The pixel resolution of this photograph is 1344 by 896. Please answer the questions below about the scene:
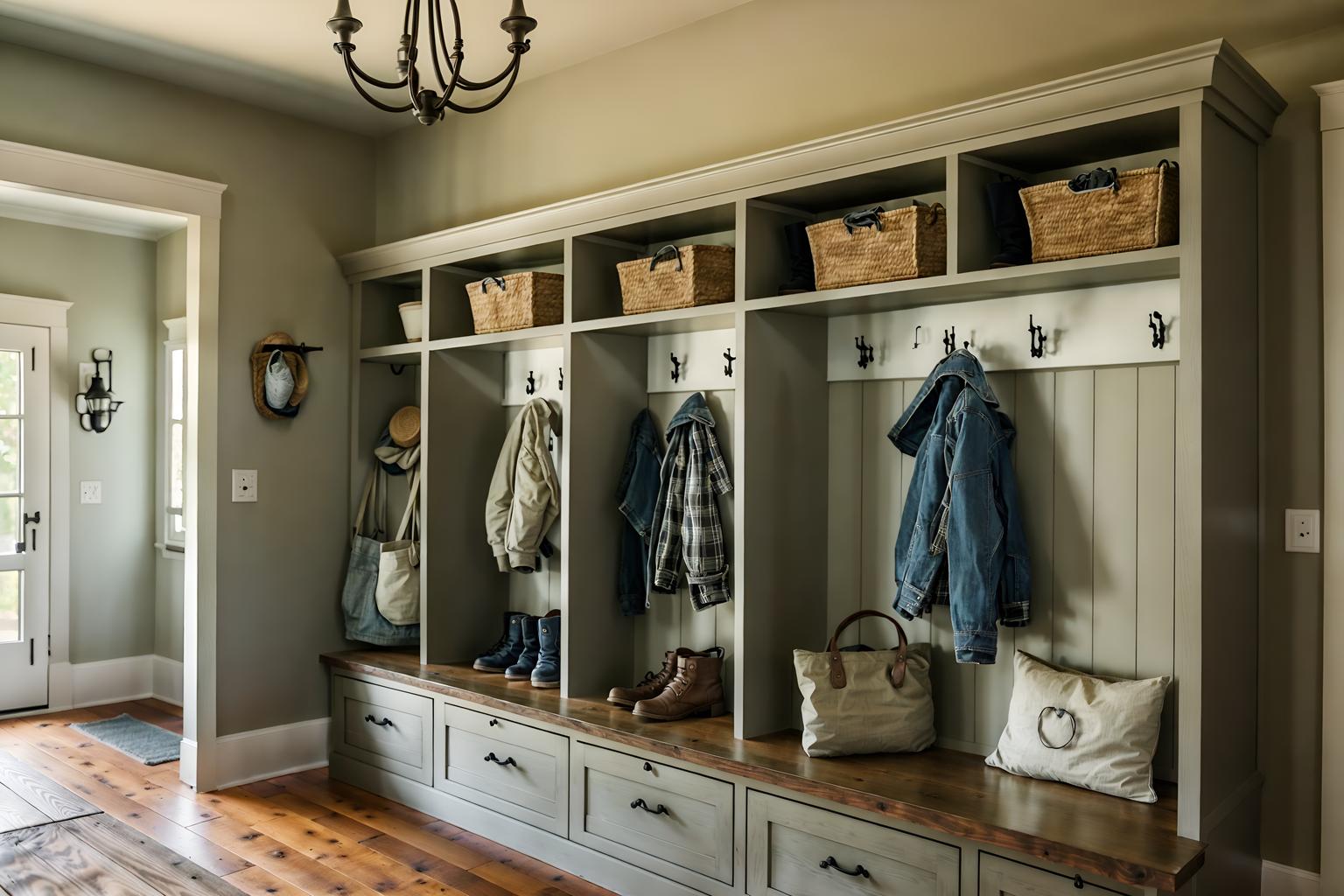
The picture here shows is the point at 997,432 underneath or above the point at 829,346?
underneath

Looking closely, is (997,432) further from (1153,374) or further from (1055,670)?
(1055,670)

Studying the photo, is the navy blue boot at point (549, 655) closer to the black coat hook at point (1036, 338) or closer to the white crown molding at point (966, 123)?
the white crown molding at point (966, 123)

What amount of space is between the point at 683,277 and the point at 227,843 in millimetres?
2347

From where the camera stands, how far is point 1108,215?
7.74ft

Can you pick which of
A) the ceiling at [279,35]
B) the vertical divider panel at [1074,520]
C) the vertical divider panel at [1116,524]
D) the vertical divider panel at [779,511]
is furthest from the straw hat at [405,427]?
the vertical divider panel at [1116,524]

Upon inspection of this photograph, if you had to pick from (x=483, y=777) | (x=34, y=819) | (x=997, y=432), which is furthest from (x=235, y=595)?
(x=997, y=432)

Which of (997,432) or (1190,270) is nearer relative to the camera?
(1190,270)

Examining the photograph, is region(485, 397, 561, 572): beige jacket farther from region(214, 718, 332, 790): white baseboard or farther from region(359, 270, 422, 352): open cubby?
region(214, 718, 332, 790): white baseboard

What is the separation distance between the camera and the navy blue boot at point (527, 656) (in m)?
3.73

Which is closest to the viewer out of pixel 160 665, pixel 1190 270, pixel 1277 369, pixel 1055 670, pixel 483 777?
pixel 1190 270

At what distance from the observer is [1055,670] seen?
2635mm

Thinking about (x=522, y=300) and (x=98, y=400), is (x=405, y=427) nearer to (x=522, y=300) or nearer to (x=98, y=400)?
(x=522, y=300)

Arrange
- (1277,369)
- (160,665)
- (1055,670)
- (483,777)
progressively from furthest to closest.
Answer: (160,665), (483,777), (1055,670), (1277,369)

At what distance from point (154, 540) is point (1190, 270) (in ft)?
17.4
